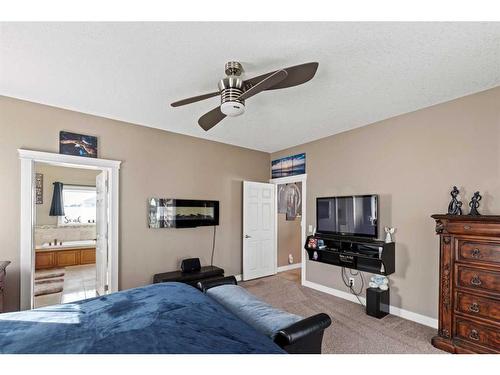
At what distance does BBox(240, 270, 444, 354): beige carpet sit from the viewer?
8.18 feet

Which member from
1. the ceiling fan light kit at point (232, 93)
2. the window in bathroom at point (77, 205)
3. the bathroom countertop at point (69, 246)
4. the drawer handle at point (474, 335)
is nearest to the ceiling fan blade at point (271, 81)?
the ceiling fan light kit at point (232, 93)

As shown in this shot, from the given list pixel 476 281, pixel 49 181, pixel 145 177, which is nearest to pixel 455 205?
pixel 476 281

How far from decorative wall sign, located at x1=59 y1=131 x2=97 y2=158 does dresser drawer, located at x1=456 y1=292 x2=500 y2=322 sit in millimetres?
4427

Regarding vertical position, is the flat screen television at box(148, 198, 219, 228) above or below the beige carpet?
above

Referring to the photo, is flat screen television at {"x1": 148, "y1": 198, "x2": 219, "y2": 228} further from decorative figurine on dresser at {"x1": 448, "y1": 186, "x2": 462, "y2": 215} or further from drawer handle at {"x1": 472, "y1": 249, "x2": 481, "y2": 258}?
drawer handle at {"x1": 472, "y1": 249, "x2": 481, "y2": 258}

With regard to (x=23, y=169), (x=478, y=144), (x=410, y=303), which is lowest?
(x=410, y=303)

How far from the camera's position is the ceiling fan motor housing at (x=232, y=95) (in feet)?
6.47

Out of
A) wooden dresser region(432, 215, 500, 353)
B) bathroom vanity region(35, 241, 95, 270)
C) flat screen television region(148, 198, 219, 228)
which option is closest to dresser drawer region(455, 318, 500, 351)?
wooden dresser region(432, 215, 500, 353)

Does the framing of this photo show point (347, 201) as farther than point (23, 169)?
Yes

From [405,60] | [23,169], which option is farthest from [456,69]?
[23,169]

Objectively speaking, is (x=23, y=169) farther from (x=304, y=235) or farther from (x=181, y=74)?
(x=304, y=235)

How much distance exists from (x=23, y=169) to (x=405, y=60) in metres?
4.04

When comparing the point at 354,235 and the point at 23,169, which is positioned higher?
the point at 23,169
